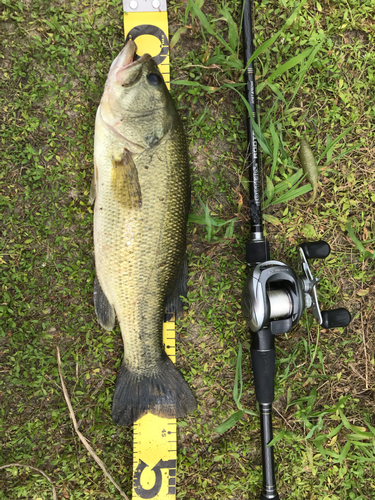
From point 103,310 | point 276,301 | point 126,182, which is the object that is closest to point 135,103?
point 126,182

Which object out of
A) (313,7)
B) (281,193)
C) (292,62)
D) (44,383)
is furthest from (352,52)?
(44,383)

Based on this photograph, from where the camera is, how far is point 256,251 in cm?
222

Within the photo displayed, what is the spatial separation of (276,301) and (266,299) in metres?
0.09

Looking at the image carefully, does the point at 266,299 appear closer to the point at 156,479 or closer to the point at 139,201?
the point at 139,201

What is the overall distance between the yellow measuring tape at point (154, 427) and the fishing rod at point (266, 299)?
0.60m

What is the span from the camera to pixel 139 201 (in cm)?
199

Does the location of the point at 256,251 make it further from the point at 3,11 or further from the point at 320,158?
the point at 3,11

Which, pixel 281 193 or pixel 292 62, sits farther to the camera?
pixel 281 193

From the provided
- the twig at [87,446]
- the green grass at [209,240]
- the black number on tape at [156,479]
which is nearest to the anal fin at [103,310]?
the green grass at [209,240]

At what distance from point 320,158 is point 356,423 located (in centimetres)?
209

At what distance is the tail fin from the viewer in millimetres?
2250

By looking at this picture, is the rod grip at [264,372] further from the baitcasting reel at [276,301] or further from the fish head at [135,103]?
the fish head at [135,103]

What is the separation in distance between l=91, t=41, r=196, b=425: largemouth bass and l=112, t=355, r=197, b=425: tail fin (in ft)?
0.15

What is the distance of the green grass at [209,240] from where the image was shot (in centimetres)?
241
